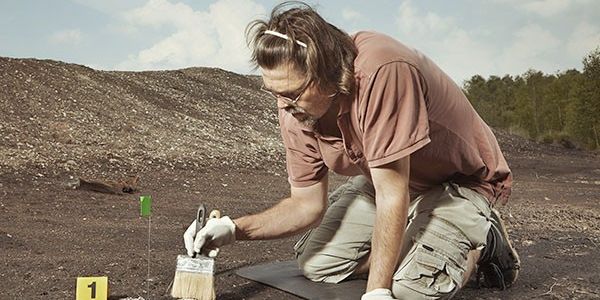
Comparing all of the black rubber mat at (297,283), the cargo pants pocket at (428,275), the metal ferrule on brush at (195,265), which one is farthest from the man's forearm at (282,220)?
the cargo pants pocket at (428,275)

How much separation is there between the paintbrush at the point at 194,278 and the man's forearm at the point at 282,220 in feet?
1.20

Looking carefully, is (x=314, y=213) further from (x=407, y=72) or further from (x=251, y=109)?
(x=251, y=109)

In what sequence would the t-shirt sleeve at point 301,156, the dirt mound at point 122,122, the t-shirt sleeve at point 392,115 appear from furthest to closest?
the dirt mound at point 122,122 → the t-shirt sleeve at point 301,156 → the t-shirt sleeve at point 392,115

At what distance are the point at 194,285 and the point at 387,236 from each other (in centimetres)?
74

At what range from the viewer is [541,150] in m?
15.0

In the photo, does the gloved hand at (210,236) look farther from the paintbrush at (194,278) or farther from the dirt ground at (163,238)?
the dirt ground at (163,238)

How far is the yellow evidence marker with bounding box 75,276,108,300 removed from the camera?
2447 mm

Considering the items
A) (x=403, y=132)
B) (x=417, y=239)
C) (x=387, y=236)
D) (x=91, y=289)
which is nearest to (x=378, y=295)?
(x=387, y=236)

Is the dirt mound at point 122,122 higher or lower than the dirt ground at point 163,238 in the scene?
higher

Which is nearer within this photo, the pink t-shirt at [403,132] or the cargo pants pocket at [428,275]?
the pink t-shirt at [403,132]

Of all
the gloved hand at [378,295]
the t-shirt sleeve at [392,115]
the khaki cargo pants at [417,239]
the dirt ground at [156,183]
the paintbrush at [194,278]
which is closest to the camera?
the t-shirt sleeve at [392,115]

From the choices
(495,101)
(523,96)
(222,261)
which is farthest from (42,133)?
(495,101)

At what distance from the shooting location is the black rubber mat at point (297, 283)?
9.20ft

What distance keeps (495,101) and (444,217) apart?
95.9 ft
